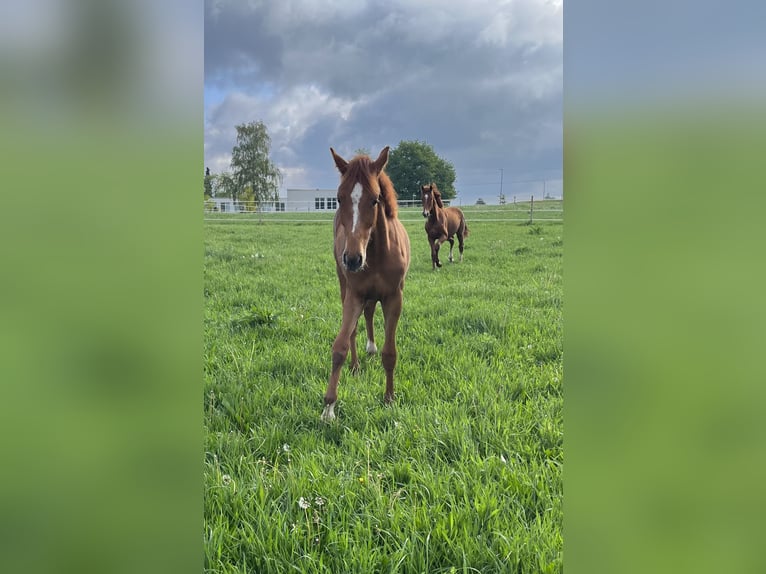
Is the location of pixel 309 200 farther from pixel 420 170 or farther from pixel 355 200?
pixel 355 200

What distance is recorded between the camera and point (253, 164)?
38.8m

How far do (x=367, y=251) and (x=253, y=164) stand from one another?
39.3 meters

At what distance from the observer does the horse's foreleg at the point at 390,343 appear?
3.12 meters

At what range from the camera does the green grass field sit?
159 cm

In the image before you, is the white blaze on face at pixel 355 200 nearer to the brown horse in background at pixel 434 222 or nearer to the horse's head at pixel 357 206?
the horse's head at pixel 357 206

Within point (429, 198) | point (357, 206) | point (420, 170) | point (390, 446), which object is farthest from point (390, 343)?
point (420, 170)

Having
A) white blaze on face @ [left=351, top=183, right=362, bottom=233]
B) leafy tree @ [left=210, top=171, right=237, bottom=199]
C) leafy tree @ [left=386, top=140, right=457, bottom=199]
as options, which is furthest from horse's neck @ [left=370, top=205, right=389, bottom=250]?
leafy tree @ [left=210, top=171, right=237, bottom=199]

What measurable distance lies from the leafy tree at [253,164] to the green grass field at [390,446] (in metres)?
36.5

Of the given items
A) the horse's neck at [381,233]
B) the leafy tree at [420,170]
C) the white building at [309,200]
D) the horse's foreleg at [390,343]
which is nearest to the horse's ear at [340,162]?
the horse's neck at [381,233]

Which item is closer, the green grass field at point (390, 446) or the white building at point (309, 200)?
the green grass field at point (390, 446)
